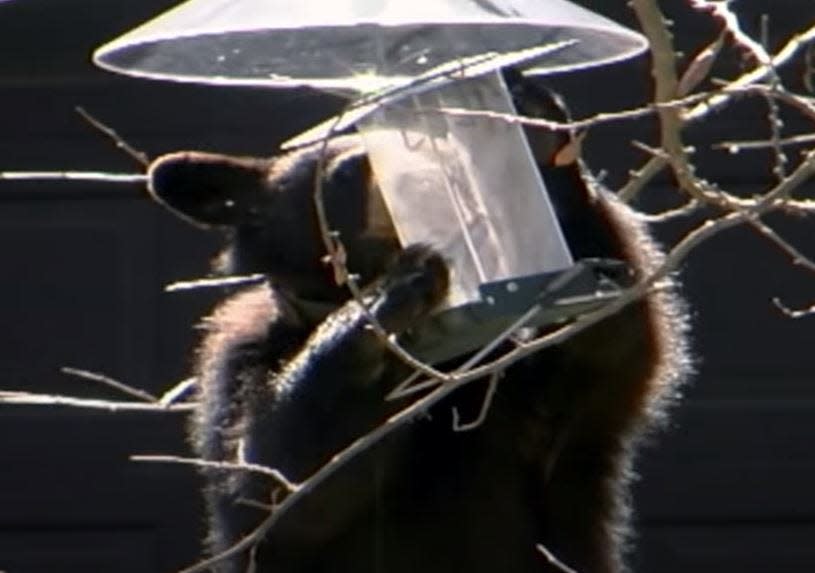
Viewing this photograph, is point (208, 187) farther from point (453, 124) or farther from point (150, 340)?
point (150, 340)

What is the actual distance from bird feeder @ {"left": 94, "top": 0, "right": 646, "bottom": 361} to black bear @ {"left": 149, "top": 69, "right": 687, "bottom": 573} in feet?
0.73

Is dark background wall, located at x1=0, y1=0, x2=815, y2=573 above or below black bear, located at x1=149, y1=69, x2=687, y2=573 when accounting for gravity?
below

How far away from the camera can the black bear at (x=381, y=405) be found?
206 inches

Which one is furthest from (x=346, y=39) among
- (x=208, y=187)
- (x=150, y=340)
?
(x=150, y=340)

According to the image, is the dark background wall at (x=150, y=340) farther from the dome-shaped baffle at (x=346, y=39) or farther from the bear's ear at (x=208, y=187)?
the dome-shaped baffle at (x=346, y=39)

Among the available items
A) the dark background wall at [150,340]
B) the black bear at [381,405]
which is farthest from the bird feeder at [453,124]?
the dark background wall at [150,340]

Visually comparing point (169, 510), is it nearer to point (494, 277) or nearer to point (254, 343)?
point (254, 343)

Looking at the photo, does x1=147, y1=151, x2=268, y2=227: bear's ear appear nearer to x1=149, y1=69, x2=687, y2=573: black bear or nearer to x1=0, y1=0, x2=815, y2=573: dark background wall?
x1=149, y1=69, x2=687, y2=573: black bear

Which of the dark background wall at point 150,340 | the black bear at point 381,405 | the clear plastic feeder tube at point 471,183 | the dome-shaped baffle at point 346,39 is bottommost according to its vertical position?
the dark background wall at point 150,340

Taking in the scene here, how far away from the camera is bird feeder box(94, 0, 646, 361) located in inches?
185

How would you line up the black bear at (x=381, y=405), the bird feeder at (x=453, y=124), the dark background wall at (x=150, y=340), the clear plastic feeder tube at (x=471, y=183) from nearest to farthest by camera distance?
the bird feeder at (x=453, y=124)
the clear plastic feeder tube at (x=471, y=183)
the black bear at (x=381, y=405)
the dark background wall at (x=150, y=340)

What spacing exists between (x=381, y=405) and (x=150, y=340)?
2.93 m

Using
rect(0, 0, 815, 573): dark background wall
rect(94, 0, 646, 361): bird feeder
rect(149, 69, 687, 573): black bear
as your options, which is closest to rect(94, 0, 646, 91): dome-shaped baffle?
rect(94, 0, 646, 361): bird feeder

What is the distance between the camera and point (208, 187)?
5.33m
